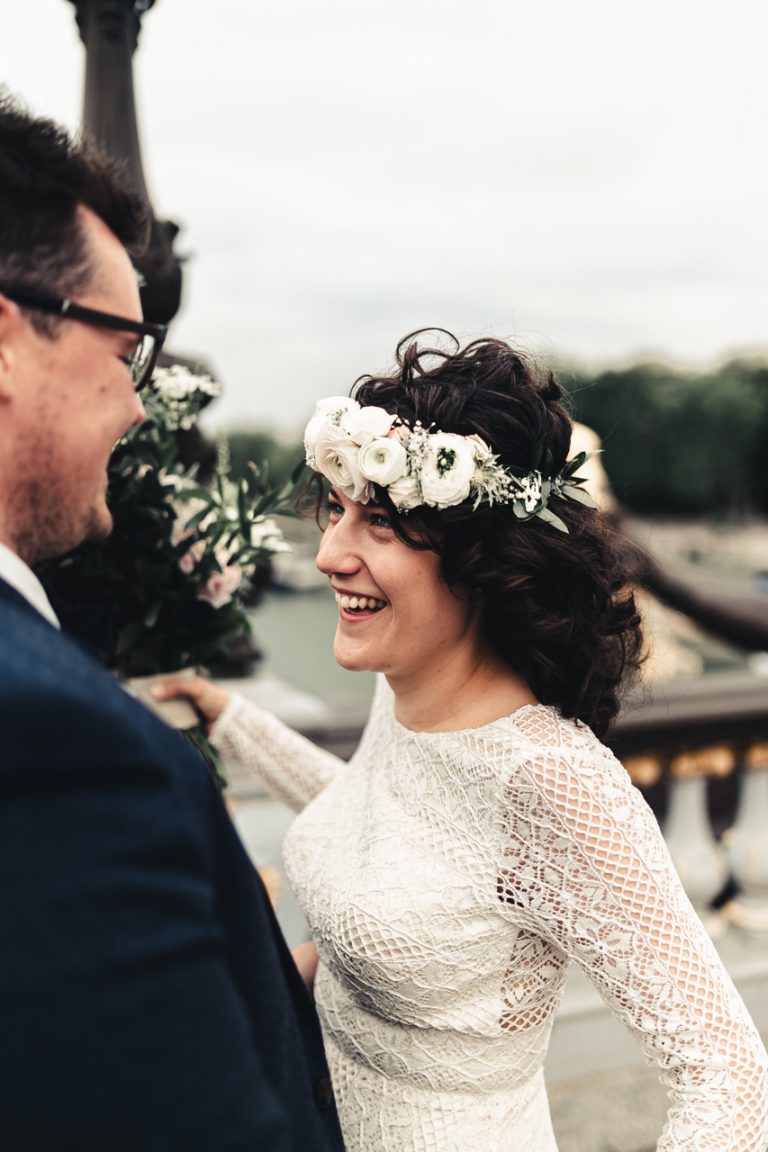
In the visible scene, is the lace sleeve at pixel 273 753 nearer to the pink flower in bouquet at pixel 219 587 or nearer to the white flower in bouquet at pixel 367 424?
the pink flower in bouquet at pixel 219 587

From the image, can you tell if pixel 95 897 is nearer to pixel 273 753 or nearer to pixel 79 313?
pixel 79 313

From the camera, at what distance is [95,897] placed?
2.96ft

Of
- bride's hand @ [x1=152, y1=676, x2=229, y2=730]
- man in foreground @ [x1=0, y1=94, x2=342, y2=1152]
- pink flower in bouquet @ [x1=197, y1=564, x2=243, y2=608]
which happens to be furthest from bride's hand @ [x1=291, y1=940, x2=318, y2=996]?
man in foreground @ [x1=0, y1=94, x2=342, y2=1152]

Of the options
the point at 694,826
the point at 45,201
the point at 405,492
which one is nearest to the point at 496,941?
the point at 405,492

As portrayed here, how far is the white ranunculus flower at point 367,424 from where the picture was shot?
1.74 metres

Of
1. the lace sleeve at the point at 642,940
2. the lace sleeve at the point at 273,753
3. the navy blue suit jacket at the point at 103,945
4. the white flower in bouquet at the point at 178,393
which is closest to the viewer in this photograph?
the navy blue suit jacket at the point at 103,945

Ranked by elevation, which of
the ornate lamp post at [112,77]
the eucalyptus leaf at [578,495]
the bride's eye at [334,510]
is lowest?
the bride's eye at [334,510]

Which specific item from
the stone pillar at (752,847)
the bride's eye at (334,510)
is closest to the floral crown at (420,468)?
the bride's eye at (334,510)

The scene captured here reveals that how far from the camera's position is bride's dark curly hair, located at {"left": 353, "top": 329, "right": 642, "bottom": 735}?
5.82 feet

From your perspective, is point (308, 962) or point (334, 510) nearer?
point (334, 510)

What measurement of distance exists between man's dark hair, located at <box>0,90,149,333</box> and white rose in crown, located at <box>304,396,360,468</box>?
24.1 inches

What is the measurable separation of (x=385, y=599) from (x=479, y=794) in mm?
408

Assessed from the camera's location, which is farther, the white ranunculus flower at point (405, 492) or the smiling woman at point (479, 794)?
the white ranunculus flower at point (405, 492)

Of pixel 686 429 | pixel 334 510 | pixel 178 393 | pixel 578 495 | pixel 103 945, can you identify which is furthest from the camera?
pixel 686 429
